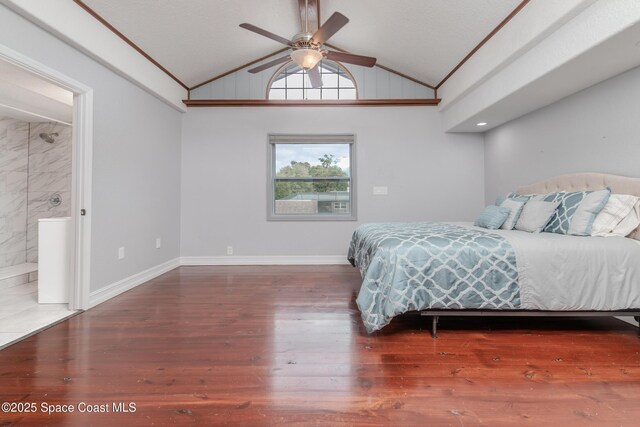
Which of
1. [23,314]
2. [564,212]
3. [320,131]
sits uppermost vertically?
[320,131]

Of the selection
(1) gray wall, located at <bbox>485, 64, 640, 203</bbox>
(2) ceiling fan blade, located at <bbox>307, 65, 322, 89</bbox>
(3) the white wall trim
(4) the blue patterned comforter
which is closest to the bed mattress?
(4) the blue patterned comforter

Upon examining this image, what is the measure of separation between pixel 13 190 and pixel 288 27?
14.4 feet

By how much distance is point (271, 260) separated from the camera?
4.59 metres

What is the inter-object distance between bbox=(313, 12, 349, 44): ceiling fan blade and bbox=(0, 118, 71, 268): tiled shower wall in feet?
13.4

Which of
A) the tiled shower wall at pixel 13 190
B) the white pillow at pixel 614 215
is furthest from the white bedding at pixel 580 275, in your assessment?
the tiled shower wall at pixel 13 190

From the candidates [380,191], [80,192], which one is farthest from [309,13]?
[80,192]

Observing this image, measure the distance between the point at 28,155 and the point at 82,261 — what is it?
2.85m

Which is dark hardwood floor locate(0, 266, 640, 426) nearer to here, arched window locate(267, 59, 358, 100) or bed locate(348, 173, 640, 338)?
bed locate(348, 173, 640, 338)

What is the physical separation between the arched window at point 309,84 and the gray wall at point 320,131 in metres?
0.25

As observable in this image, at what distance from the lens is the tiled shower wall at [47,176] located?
4.15 meters

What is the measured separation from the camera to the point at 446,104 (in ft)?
14.0

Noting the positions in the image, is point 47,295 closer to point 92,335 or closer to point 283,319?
point 92,335

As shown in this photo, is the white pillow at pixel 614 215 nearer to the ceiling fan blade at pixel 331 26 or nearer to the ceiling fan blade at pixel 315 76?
the ceiling fan blade at pixel 331 26

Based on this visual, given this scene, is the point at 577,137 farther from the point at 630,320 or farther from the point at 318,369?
the point at 318,369
